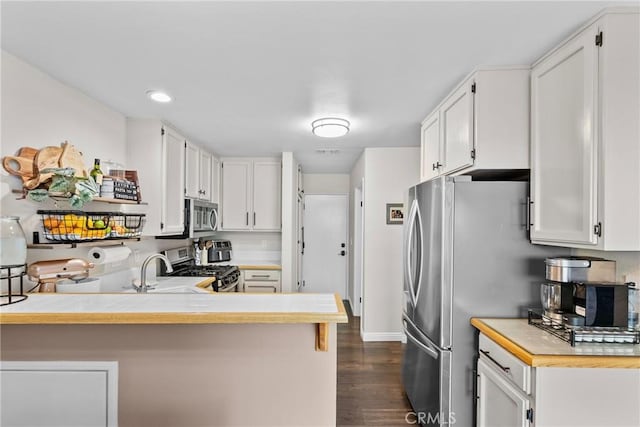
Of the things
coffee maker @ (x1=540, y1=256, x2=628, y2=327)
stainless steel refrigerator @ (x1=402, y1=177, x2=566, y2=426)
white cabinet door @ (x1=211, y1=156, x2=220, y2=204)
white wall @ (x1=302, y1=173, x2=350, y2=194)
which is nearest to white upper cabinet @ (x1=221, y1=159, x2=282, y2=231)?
white cabinet door @ (x1=211, y1=156, x2=220, y2=204)

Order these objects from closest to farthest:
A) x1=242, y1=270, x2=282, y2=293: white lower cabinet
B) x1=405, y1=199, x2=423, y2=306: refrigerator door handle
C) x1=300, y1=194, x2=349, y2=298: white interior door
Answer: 1. x1=405, y1=199, x2=423, y2=306: refrigerator door handle
2. x1=242, y1=270, x2=282, y2=293: white lower cabinet
3. x1=300, y1=194, x2=349, y2=298: white interior door

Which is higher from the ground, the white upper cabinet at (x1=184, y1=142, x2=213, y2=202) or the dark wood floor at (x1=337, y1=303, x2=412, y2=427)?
the white upper cabinet at (x1=184, y1=142, x2=213, y2=202)

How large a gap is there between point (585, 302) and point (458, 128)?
4.09 ft

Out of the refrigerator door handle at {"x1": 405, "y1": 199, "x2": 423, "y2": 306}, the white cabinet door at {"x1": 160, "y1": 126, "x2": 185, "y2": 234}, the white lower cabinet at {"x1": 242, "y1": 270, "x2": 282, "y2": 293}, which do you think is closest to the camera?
the refrigerator door handle at {"x1": 405, "y1": 199, "x2": 423, "y2": 306}

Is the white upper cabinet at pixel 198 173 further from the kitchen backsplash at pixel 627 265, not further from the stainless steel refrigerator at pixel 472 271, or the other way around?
the kitchen backsplash at pixel 627 265

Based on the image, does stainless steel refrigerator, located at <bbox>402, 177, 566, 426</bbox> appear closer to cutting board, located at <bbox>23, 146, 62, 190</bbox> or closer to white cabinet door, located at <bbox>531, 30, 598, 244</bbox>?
white cabinet door, located at <bbox>531, 30, 598, 244</bbox>

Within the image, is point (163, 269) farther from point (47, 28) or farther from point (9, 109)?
point (47, 28)

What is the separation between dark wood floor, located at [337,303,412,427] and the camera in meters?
2.54

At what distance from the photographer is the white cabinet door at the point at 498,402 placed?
160cm

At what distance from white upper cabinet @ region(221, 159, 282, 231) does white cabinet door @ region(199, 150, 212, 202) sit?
0.50 meters

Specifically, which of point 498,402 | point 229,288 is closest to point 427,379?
point 498,402

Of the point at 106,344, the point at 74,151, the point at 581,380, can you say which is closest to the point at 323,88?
the point at 74,151

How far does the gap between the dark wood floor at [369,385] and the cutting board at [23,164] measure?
8.29 feet

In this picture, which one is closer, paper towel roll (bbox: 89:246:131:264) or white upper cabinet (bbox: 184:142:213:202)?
paper towel roll (bbox: 89:246:131:264)
